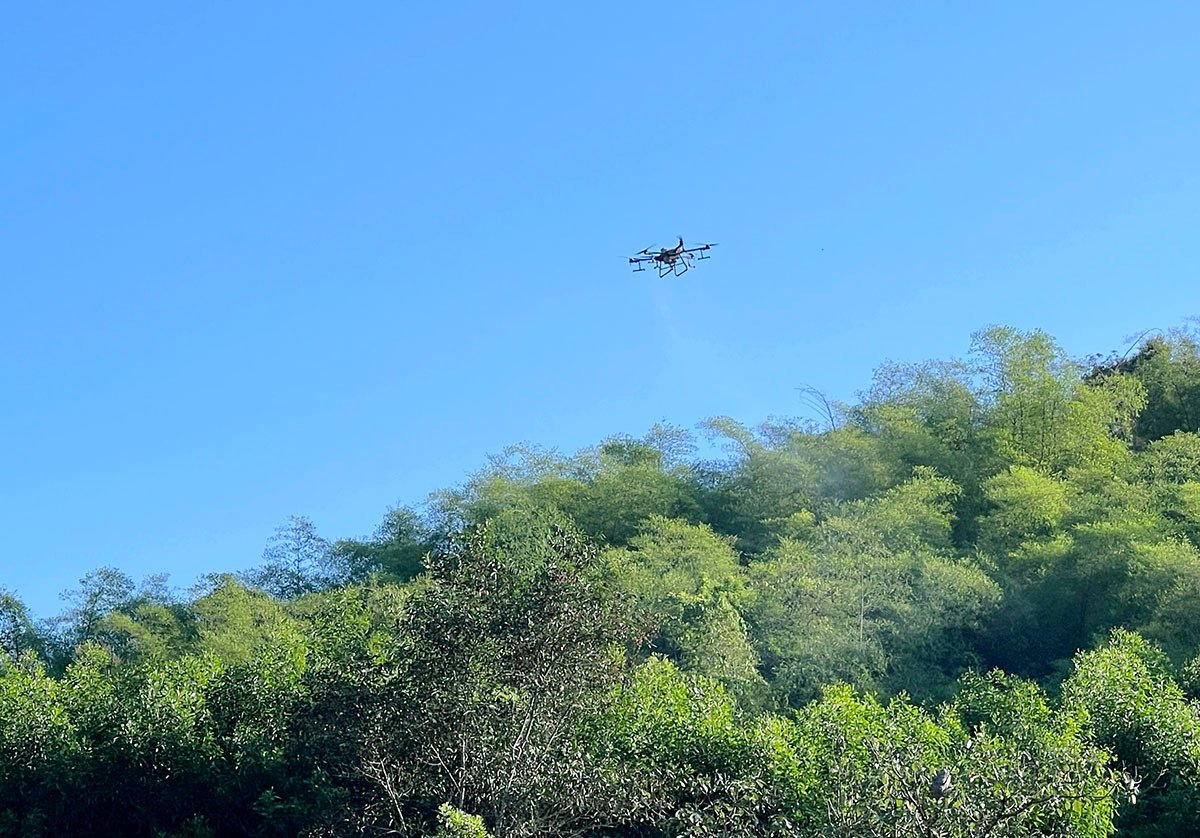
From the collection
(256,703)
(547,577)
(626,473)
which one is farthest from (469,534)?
(626,473)

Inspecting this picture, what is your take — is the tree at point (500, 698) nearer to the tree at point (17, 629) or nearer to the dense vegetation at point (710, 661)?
the dense vegetation at point (710, 661)

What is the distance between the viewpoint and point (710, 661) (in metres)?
24.8

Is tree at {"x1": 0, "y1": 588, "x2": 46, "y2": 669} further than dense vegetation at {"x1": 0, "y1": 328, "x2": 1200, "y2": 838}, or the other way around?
tree at {"x1": 0, "y1": 588, "x2": 46, "y2": 669}

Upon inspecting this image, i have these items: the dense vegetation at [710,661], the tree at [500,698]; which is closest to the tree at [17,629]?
the dense vegetation at [710,661]

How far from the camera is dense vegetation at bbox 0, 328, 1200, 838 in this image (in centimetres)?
1278

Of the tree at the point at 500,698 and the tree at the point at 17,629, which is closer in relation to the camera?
the tree at the point at 500,698

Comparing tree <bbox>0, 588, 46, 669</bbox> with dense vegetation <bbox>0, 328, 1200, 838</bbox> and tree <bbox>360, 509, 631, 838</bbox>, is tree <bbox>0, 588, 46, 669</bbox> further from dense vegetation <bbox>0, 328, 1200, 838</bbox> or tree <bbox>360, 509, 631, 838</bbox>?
tree <bbox>360, 509, 631, 838</bbox>

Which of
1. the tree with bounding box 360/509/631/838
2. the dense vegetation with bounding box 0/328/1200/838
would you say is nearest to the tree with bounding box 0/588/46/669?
the dense vegetation with bounding box 0/328/1200/838

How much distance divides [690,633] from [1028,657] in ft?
25.2

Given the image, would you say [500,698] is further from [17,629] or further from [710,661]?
[17,629]

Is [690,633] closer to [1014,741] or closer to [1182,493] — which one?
[1014,741]

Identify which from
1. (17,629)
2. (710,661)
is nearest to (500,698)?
(710,661)

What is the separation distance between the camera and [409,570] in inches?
1486

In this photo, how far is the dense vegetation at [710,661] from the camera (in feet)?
41.9
